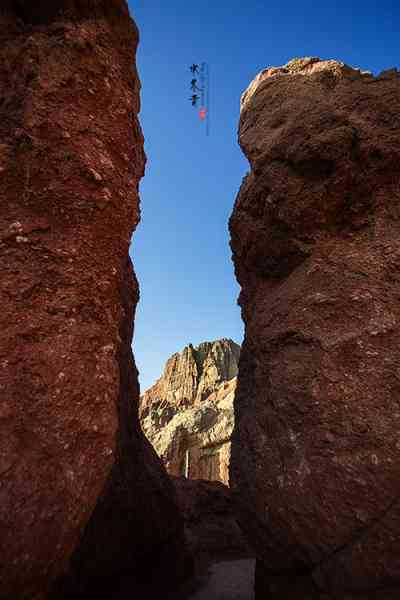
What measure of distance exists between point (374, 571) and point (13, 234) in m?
4.58

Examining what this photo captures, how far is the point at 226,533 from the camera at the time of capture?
36.5 ft

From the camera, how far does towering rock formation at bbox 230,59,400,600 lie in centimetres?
361

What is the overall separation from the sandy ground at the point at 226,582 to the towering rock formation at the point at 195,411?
2099 cm

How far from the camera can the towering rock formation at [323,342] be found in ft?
11.8

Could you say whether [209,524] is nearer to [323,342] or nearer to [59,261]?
[323,342]

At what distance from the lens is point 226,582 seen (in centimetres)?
829

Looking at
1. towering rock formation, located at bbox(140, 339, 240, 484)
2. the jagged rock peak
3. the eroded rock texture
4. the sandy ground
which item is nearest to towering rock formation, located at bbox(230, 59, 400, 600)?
the eroded rock texture

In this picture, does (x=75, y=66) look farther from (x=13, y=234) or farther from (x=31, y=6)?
(x=13, y=234)

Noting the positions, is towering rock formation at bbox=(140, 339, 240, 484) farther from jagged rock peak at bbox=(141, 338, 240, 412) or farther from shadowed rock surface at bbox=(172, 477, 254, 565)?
shadowed rock surface at bbox=(172, 477, 254, 565)

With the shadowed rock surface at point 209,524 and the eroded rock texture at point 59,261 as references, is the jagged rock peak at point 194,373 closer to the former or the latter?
the shadowed rock surface at point 209,524

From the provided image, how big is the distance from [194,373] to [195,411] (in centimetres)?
1738

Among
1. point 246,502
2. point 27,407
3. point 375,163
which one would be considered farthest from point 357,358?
point 27,407

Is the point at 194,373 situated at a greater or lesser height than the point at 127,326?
greater

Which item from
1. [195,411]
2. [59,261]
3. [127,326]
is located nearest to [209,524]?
[127,326]
